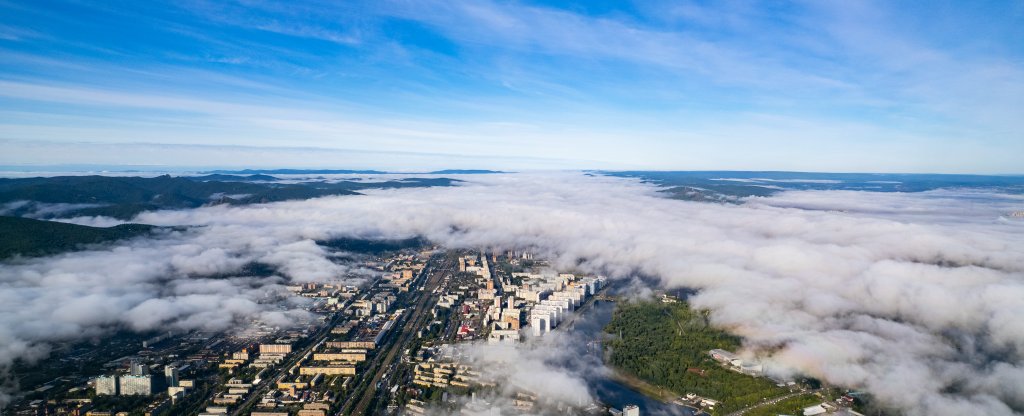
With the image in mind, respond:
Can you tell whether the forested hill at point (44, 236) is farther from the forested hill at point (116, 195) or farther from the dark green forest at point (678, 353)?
the dark green forest at point (678, 353)

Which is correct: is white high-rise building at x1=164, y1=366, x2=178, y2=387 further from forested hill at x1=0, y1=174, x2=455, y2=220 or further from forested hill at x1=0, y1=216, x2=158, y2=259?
forested hill at x1=0, y1=174, x2=455, y2=220

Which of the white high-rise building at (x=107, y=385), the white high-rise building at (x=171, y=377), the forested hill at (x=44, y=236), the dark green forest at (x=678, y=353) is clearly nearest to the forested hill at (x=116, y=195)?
the forested hill at (x=44, y=236)

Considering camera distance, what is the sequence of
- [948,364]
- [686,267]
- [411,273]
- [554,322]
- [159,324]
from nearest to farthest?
[948,364] → [159,324] → [554,322] → [686,267] → [411,273]

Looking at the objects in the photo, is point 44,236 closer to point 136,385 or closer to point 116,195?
point 136,385

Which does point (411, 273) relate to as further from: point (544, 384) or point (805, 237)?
point (805, 237)

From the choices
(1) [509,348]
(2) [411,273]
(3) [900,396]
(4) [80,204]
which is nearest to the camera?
(3) [900,396]

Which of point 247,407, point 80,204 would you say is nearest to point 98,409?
point 247,407

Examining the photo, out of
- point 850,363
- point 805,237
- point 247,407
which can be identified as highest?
point 805,237

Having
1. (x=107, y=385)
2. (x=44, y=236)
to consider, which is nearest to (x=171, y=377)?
(x=107, y=385)

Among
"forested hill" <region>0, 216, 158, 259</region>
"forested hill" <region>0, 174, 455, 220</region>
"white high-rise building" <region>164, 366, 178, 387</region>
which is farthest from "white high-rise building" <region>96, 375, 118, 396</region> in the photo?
"forested hill" <region>0, 174, 455, 220</region>
